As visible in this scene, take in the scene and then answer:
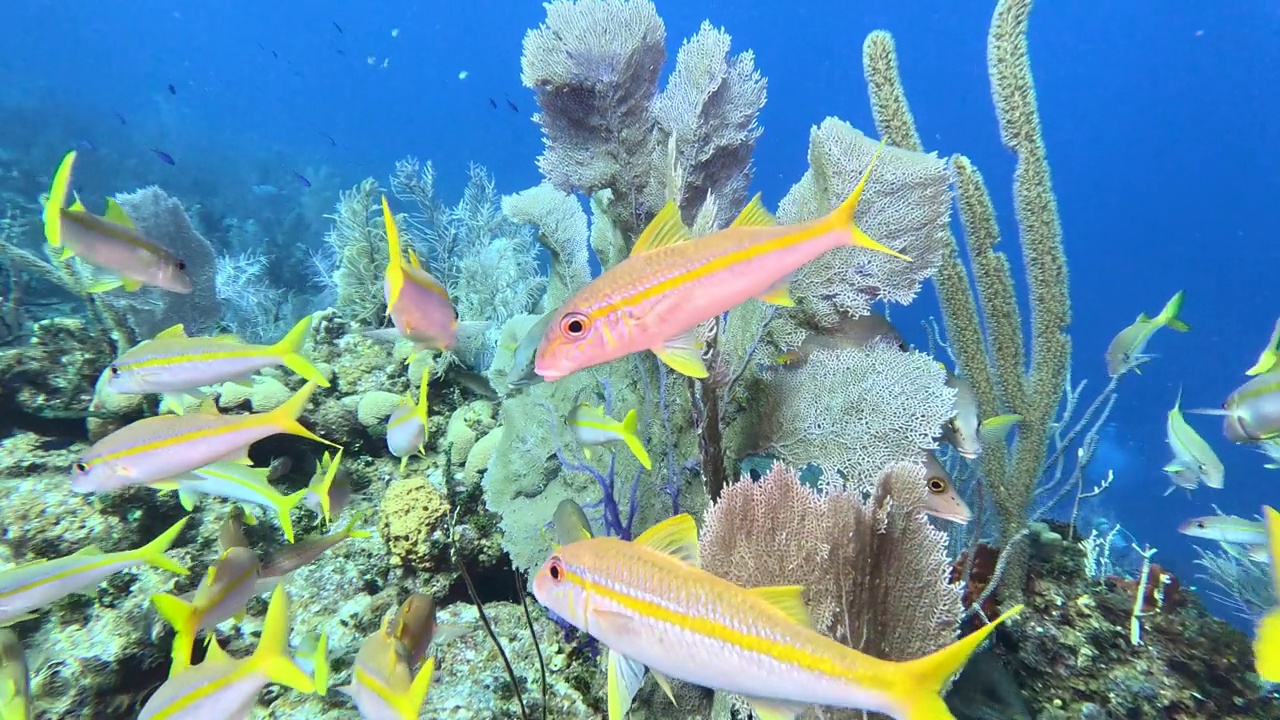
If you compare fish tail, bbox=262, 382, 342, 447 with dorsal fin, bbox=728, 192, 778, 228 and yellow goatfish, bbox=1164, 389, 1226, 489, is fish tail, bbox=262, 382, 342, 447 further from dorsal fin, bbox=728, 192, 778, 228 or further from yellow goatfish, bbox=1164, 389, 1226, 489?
yellow goatfish, bbox=1164, 389, 1226, 489

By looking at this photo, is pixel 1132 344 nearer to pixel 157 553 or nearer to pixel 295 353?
pixel 295 353

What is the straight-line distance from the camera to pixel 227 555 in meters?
2.50

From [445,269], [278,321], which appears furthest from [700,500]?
[278,321]

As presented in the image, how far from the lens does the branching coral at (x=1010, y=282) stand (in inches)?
150

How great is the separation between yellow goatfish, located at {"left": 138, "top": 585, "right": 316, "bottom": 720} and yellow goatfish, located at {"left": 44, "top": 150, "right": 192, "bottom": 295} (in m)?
1.81

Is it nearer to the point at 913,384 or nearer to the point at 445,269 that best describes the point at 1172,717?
the point at 913,384

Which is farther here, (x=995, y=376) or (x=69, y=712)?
(x=995, y=376)

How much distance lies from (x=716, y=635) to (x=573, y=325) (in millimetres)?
861

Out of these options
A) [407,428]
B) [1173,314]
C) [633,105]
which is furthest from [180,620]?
[1173,314]

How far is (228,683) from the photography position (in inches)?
71.1

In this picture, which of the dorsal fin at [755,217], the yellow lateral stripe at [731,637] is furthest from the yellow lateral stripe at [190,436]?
the dorsal fin at [755,217]

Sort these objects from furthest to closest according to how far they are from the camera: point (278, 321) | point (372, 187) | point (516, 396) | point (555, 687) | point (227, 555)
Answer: point (278, 321) < point (372, 187) < point (516, 396) < point (555, 687) < point (227, 555)

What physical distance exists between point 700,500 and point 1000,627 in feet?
6.81

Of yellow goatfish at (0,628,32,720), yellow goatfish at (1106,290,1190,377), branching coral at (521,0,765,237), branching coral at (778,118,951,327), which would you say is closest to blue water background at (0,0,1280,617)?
yellow goatfish at (1106,290,1190,377)
